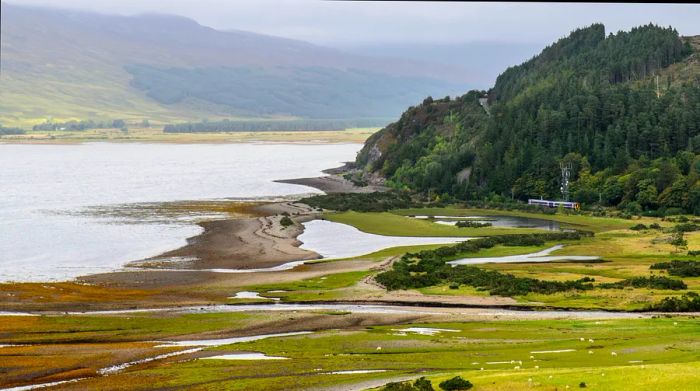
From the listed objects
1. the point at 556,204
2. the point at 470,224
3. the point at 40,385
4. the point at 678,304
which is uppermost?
the point at 556,204

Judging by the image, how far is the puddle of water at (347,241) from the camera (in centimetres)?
10462

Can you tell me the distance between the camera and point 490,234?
4609 inches

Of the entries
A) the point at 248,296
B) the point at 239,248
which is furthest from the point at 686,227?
the point at 248,296

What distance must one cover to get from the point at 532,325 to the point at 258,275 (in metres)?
33.4

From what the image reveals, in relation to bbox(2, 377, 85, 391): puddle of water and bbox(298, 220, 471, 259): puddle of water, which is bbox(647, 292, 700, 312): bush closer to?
bbox(298, 220, 471, 259): puddle of water

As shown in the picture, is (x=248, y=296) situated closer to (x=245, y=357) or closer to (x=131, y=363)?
(x=245, y=357)

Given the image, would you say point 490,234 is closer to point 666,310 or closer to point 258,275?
point 258,275

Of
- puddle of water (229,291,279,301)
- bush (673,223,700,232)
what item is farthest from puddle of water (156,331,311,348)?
bush (673,223,700,232)

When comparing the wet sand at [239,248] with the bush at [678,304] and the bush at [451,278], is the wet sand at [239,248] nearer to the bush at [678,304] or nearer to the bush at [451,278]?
the bush at [451,278]

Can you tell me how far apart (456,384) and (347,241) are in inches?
3031

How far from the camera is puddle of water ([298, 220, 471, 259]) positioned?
343 feet

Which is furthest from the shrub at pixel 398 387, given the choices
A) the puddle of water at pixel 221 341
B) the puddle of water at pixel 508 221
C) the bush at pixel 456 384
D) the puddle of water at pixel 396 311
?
the puddle of water at pixel 508 221

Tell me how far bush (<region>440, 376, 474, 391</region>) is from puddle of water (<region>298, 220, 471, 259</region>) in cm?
6163

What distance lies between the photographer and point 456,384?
37.6 meters
